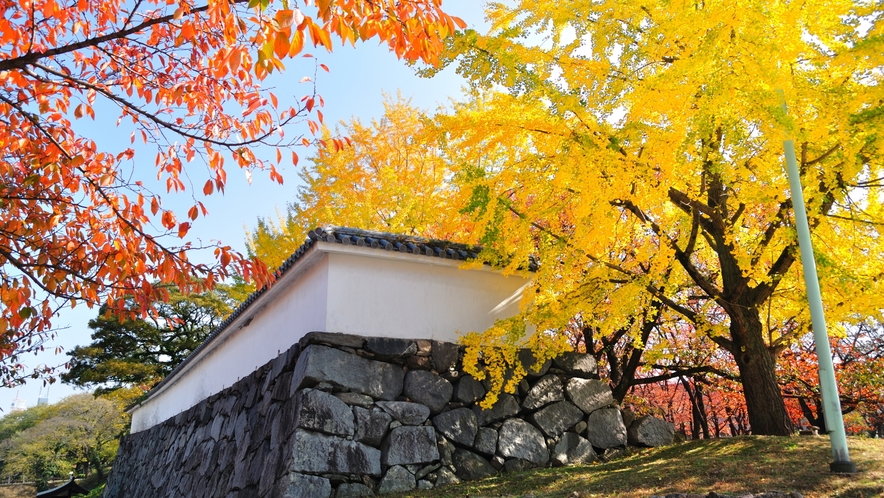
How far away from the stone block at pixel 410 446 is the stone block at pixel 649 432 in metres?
2.99

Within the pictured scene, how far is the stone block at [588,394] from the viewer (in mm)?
8156

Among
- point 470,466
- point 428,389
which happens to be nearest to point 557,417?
point 470,466

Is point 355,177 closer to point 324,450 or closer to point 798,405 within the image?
point 324,450

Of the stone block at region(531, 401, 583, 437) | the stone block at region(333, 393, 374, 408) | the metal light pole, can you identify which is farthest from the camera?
the stone block at region(531, 401, 583, 437)

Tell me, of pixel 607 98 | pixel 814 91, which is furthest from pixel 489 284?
pixel 814 91

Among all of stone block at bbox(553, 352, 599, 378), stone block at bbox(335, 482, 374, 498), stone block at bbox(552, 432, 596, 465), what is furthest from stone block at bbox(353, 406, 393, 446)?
stone block at bbox(553, 352, 599, 378)

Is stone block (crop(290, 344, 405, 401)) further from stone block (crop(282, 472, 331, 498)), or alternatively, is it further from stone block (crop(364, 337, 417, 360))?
stone block (crop(282, 472, 331, 498))

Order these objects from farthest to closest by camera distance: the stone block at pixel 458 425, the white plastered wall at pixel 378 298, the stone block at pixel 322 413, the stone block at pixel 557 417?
the stone block at pixel 557 417
the white plastered wall at pixel 378 298
the stone block at pixel 458 425
the stone block at pixel 322 413

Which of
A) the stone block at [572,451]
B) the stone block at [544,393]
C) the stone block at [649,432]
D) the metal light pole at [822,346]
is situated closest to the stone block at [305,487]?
the stone block at [544,393]

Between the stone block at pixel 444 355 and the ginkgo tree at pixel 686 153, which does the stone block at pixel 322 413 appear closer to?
the stone block at pixel 444 355

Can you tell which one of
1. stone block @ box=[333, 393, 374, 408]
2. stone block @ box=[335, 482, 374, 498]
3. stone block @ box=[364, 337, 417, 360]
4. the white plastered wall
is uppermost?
the white plastered wall

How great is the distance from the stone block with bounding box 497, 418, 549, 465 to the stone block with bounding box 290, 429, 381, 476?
1.68m

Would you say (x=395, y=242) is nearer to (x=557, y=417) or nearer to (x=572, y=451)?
(x=557, y=417)

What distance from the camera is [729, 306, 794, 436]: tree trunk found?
6988 mm
